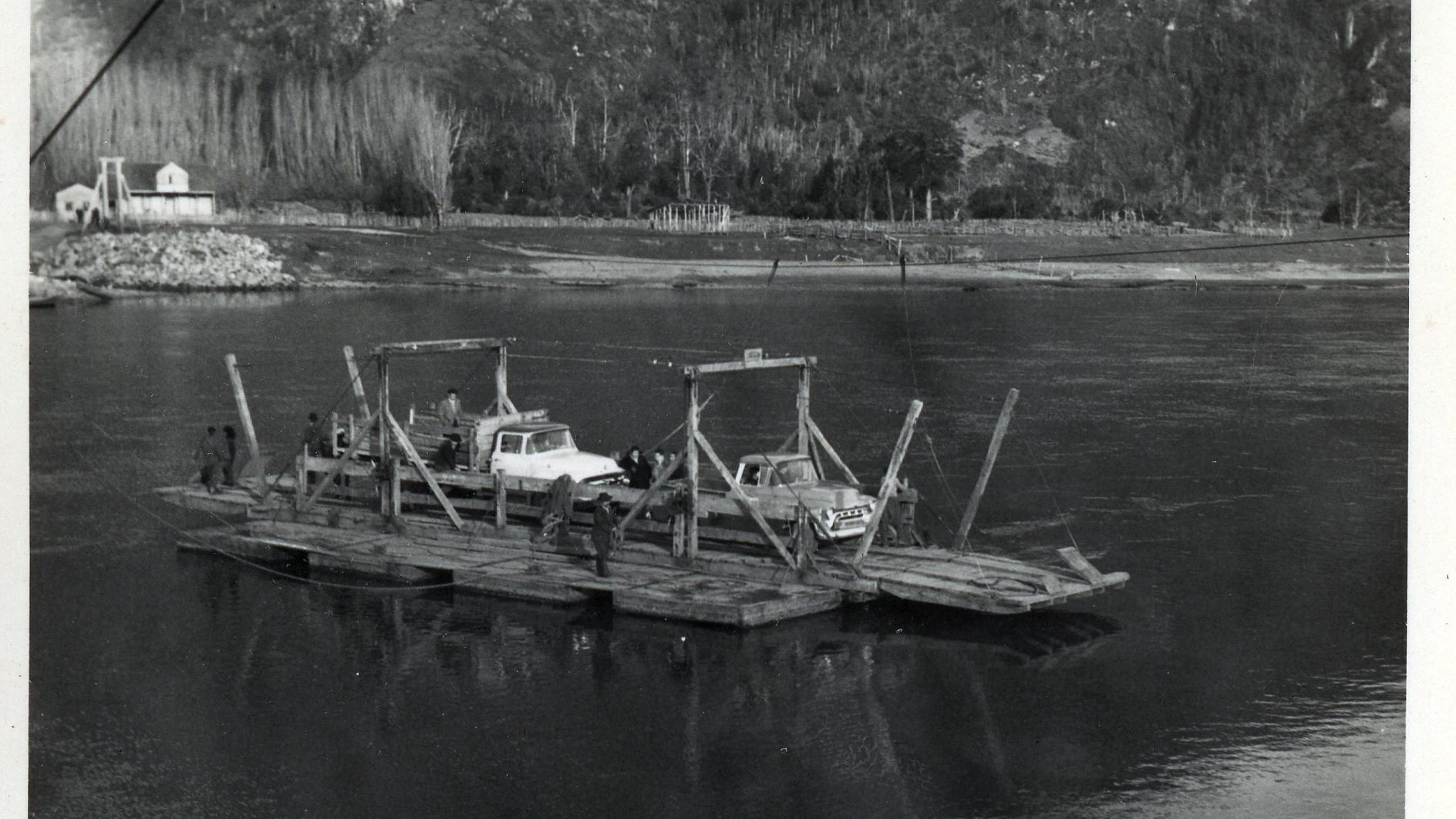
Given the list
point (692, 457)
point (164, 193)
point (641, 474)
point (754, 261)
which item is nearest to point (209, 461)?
point (641, 474)

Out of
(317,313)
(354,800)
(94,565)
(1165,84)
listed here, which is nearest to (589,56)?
(1165,84)

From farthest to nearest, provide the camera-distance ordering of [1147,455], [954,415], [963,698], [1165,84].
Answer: [1165,84] → [954,415] → [1147,455] → [963,698]

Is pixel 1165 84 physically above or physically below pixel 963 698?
above

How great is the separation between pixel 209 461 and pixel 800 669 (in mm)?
16476

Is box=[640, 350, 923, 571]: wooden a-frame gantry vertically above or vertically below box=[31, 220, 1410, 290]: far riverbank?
below

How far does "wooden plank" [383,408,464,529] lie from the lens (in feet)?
103

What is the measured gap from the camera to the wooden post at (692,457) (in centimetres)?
2831

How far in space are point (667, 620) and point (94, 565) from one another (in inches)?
509

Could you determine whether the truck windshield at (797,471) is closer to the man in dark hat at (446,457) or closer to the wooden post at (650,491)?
the wooden post at (650,491)

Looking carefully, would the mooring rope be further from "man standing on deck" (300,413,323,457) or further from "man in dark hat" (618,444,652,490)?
"man standing on deck" (300,413,323,457)

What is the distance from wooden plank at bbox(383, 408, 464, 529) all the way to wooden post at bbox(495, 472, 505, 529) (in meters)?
0.83

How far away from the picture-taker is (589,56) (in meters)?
170

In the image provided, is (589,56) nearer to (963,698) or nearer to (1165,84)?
(1165,84)

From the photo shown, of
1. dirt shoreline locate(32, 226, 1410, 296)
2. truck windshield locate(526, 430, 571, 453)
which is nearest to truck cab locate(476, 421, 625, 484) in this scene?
truck windshield locate(526, 430, 571, 453)
